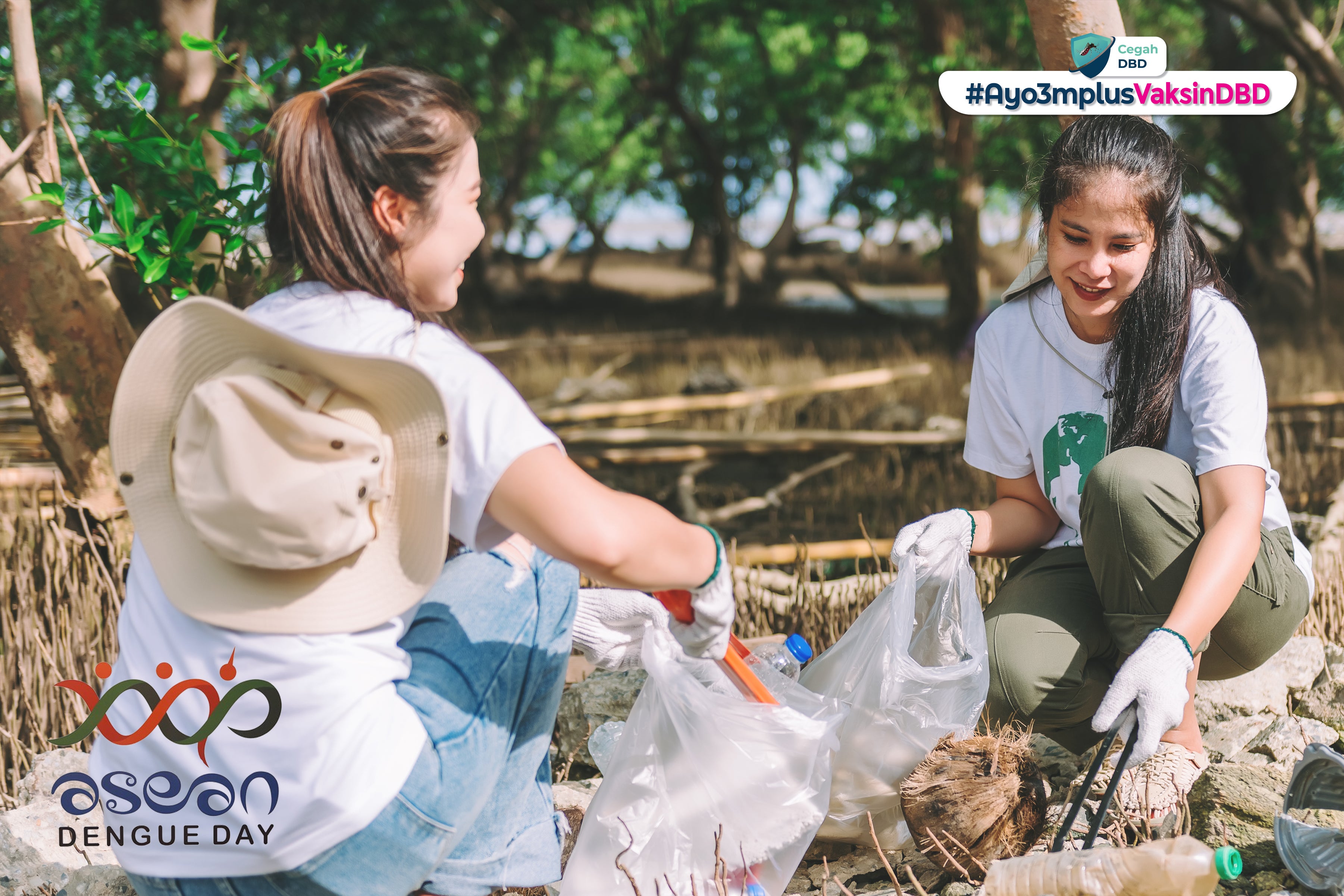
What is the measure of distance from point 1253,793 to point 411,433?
1.39 metres

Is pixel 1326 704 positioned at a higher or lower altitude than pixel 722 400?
lower

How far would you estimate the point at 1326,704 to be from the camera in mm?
2236

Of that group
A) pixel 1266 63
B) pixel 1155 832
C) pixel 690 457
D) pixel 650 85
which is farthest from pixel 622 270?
pixel 1155 832

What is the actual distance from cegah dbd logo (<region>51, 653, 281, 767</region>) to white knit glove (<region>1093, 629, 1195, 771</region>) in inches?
45.3

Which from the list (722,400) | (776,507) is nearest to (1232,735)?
(776,507)

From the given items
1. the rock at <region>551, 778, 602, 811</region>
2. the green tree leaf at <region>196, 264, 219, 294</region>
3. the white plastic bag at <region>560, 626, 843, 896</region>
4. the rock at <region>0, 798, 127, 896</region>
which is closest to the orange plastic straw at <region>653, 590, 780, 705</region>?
the white plastic bag at <region>560, 626, 843, 896</region>

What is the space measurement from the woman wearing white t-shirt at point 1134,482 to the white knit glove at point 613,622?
0.49 m

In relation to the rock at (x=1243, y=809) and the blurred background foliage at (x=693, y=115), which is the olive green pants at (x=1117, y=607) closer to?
the rock at (x=1243, y=809)

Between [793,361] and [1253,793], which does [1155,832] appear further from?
[793,361]

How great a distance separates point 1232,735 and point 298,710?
1.77 m

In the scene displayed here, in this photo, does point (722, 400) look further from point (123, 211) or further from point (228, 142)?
point (123, 211)

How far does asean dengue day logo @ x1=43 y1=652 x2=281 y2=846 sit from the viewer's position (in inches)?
46.6

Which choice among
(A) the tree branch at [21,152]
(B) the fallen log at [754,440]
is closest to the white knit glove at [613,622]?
(A) the tree branch at [21,152]

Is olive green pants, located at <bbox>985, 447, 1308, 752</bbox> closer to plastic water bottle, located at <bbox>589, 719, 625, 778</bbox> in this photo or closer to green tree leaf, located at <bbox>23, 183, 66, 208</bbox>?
plastic water bottle, located at <bbox>589, 719, 625, 778</bbox>
